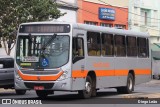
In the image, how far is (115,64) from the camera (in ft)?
74.9

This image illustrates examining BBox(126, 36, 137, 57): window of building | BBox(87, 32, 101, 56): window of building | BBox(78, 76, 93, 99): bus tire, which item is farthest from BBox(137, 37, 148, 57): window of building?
BBox(78, 76, 93, 99): bus tire

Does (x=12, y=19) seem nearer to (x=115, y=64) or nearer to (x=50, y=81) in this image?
(x=115, y=64)

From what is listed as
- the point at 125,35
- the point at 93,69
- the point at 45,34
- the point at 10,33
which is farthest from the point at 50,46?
the point at 10,33

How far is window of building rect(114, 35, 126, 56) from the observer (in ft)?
75.8

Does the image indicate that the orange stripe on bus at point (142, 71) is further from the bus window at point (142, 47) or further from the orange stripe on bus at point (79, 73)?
the orange stripe on bus at point (79, 73)

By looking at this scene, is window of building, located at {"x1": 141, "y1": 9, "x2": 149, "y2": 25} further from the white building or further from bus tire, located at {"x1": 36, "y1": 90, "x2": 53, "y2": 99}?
bus tire, located at {"x1": 36, "y1": 90, "x2": 53, "y2": 99}

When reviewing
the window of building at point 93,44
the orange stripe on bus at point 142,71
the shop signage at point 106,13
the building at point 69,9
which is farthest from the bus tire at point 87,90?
the shop signage at point 106,13

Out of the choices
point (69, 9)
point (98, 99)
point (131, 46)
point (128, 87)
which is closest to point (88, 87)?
point (98, 99)

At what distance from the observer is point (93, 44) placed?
2098 centimetres

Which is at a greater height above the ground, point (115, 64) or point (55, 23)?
point (55, 23)

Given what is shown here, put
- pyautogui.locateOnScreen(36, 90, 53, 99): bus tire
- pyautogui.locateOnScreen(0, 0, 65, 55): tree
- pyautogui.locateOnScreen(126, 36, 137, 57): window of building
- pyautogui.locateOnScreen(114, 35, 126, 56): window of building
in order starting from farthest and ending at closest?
pyautogui.locateOnScreen(0, 0, 65, 55): tree, pyautogui.locateOnScreen(126, 36, 137, 57): window of building, pyautogui.locateOnScreen(114, 35, 126, 56): window of building, pyautogui.locateOnScreen(36, 90, 53, 99): bus tire

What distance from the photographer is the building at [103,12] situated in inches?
1917

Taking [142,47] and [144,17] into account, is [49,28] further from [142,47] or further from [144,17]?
[144,17]

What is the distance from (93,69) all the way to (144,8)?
39.0m
